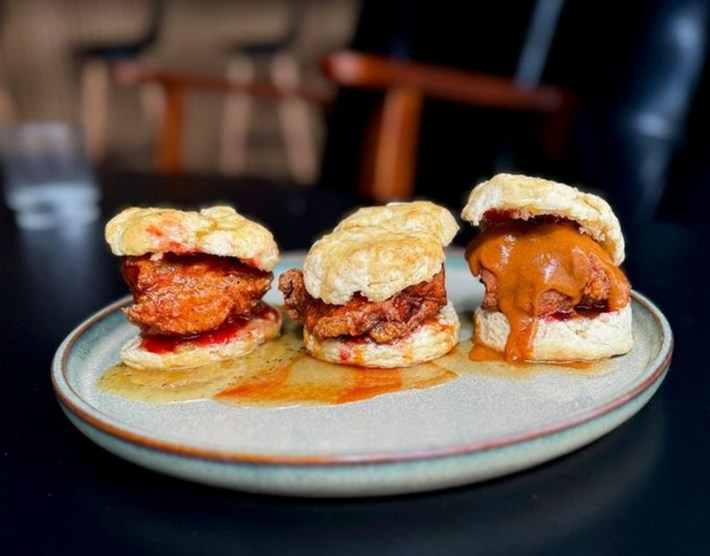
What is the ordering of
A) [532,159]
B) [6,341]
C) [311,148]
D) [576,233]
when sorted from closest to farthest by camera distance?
[576,233], [6,341], [532,159], [311,148]

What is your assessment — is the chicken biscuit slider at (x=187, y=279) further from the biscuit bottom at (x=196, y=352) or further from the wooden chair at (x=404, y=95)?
the wooden chair at (x=404, y=95)

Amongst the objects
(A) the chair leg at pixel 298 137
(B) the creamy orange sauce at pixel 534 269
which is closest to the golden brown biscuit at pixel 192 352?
(B) the creamy orange sauce at pixel 534 269

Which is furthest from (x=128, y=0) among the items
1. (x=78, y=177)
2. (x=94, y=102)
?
(x=78, y=177)

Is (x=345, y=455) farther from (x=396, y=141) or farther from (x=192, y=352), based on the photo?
(x=396, y=141)

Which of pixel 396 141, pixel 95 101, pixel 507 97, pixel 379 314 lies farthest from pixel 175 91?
pixel 379 314

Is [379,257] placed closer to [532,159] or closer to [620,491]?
[620,491]
